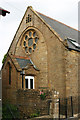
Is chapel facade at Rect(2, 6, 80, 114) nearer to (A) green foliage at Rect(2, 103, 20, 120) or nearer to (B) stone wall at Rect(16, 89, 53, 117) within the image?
(B) stone wall at Rect(16, 89, 53, 117)

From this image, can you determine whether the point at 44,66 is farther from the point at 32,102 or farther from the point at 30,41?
the point at 32,102

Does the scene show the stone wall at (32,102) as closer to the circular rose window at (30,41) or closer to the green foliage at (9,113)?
the green foliage at (9,113)

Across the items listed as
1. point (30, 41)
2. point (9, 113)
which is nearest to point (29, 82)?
point (9, 113)

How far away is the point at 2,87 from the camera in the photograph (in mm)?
17719

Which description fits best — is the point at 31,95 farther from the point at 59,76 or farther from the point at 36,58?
the point at 36,58

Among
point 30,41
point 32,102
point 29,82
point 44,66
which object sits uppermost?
point 30,41

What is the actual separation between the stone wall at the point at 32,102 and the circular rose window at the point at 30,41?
23.5 ft

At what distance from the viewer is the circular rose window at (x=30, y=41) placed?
20359mm

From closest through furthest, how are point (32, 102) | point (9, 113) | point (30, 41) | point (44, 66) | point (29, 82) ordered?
1. point (9, 113)
2. point (32, 102)
3. point (29, 82)
4. point (44, 66)
5. point (30, 41)

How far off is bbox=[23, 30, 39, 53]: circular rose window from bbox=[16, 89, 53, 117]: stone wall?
7.17 m

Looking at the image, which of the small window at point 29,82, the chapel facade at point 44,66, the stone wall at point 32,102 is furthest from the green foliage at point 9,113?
the small window at point 29,82

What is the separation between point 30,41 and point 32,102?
9.40 meters

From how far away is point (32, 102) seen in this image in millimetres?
14781

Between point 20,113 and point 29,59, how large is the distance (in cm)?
844
